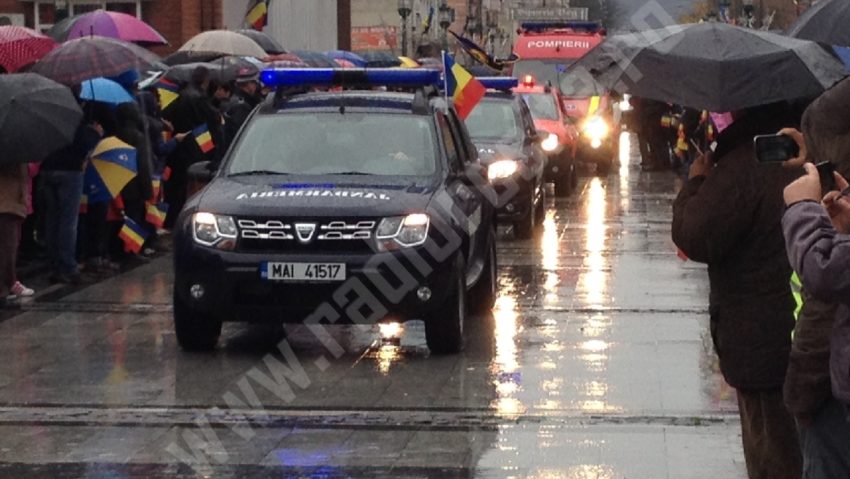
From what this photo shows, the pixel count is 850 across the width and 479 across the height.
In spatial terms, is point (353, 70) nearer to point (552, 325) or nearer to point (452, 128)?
point (452, 128)

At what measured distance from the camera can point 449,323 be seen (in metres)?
11.9

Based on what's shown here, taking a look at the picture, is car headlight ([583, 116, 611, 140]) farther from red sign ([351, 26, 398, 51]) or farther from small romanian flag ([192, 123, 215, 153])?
red sign ([351, 26, 398, 51])

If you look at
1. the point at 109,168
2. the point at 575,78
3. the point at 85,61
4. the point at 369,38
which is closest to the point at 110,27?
the point at 85,61

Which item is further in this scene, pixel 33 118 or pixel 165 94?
pixel 165 94

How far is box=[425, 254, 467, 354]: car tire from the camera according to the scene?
38.7ft

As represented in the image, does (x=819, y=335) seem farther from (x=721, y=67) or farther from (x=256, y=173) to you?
(x=256, y=173)

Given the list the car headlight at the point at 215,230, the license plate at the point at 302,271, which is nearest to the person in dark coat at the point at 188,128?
the car headlight at the point at 215,230

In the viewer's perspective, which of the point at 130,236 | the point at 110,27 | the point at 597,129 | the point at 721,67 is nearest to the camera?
the point at 721,67

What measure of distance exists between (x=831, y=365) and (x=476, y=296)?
361 inches

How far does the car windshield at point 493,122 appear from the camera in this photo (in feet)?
70.5

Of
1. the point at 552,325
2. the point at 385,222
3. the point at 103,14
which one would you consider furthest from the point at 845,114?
the point at 103,14

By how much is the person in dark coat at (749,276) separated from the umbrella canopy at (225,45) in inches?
663

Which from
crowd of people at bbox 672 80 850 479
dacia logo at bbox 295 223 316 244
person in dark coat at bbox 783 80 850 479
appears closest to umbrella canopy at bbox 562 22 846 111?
crowd of people at bbox 672 80 850 479

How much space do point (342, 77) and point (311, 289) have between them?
253 cm
